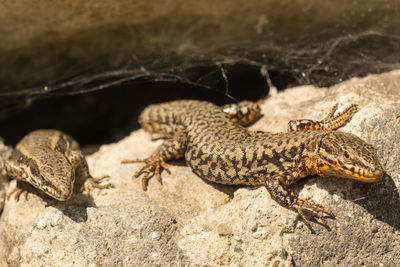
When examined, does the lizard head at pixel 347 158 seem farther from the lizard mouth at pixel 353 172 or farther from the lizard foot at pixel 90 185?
the lizard foot at pixel 90 185

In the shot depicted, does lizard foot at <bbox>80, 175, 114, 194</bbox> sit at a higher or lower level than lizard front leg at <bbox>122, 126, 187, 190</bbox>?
lower

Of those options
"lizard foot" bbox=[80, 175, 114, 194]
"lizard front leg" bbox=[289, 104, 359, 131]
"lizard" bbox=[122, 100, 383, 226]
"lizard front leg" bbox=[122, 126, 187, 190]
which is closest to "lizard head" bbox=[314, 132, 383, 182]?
"lizard" bbox=[122, 100, 383, 226]

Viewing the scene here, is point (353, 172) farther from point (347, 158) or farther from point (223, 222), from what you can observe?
point (223, 222)

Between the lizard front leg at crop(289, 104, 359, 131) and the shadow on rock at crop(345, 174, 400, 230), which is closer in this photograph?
the shadow on rock at crop(345, 174, 400, 230)

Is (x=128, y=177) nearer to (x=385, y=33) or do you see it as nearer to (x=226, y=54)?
(x=226, y=54)

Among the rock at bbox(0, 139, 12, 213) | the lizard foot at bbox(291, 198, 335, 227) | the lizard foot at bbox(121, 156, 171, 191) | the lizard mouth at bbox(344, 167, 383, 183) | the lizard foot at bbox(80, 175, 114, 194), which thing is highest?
the lizard mouth at bbox(344, 167, 383, 183)

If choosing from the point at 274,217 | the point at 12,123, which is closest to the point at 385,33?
the point at 274,217

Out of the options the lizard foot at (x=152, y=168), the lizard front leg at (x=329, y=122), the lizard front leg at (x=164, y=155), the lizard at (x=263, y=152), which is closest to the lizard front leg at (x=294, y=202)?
the lizard at (x=263, y=152)

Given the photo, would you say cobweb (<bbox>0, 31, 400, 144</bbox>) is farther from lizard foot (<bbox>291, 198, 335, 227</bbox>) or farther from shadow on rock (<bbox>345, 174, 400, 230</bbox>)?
lizard foot (<bbox>291, 198, 335, 227</bbox>)
